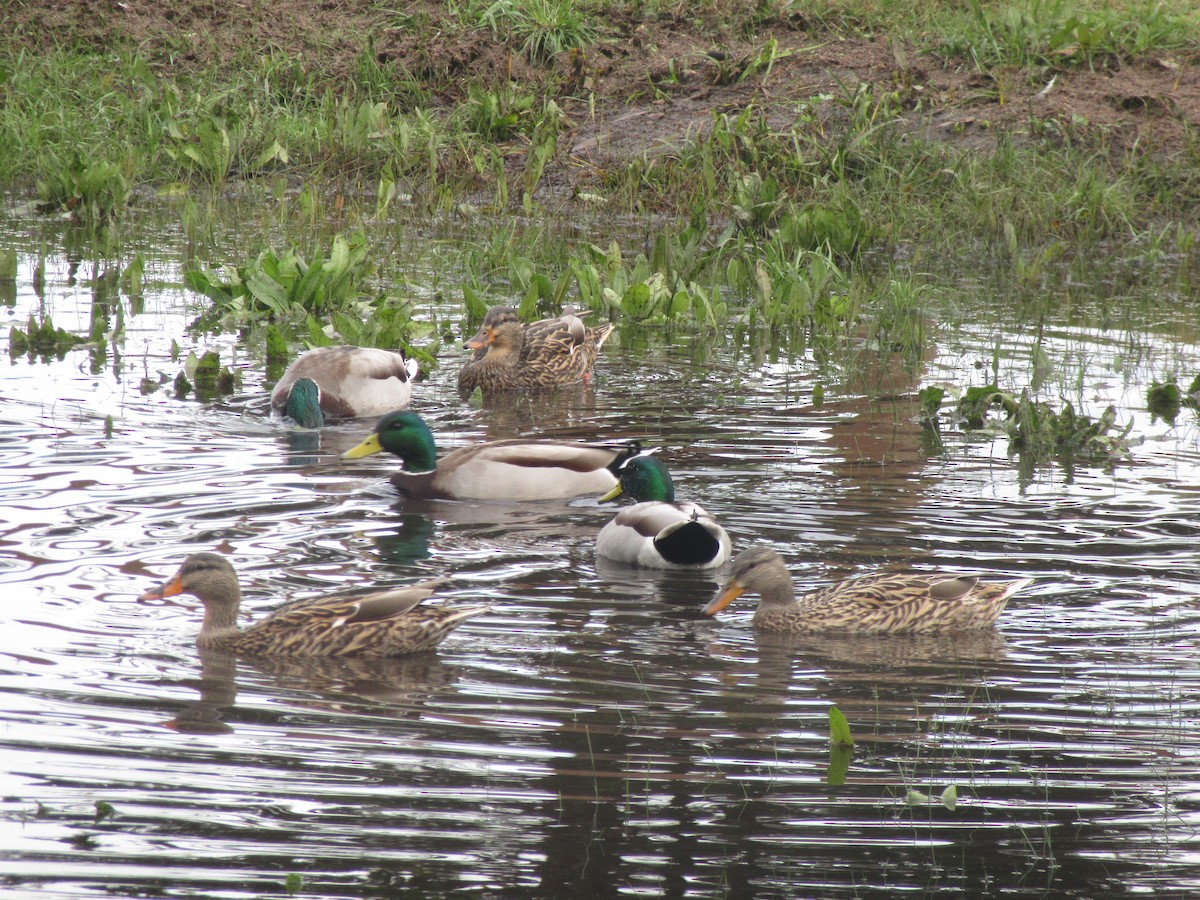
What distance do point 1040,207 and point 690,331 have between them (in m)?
4.23

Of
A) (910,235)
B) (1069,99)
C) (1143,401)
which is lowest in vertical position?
(1143,401)

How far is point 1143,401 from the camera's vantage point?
9.89m

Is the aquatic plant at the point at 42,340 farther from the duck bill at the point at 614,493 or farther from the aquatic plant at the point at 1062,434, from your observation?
the aquatic plant at the point at 1062,434

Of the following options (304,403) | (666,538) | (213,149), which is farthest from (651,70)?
(666,538)

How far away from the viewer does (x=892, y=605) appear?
6.31 metres

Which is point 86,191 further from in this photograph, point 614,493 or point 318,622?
point 318,622

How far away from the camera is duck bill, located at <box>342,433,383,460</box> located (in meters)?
8.64

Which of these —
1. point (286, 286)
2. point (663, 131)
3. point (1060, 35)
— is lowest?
point (286, 286)

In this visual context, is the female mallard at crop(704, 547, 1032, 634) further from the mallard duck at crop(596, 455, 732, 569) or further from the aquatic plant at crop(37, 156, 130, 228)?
the aquatic plant at crop(37, 156, 130, 228)

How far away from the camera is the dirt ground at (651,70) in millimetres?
15977

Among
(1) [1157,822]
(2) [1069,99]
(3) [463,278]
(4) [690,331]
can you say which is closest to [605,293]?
(4) [690,331]

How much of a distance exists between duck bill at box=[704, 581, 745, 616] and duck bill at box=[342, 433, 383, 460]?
265 cm

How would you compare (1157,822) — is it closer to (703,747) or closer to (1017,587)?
(703,747)

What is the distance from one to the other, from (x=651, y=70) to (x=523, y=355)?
7.84 metres
